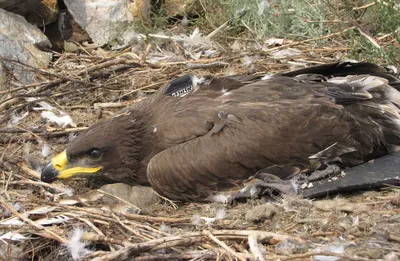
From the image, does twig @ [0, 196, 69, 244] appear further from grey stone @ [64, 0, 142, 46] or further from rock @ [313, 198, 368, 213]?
grey stone @ [64, 0, 142, 46]

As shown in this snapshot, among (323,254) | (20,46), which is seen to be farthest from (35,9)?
(323,254)

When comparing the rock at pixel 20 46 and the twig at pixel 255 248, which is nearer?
the twig at pixel 255 248

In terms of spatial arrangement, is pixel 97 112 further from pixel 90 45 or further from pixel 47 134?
pixel 90 45

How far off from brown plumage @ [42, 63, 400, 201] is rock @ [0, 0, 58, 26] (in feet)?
8.94

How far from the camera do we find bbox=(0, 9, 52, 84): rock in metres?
6.21

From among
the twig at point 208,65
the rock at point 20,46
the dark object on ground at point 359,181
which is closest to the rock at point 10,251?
the dark object on ground at point 359,181

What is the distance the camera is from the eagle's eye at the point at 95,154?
461cm

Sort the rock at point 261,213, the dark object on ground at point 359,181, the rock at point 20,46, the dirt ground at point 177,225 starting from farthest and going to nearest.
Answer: the rock at point 20,46
the dark object on ground at point 359,181
the rock at point 261,213
the dirt ground at point 177,225

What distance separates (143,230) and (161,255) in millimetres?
388

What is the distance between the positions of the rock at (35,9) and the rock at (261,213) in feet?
13.9

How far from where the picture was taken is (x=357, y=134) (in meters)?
4.38

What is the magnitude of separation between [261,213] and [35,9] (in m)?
4.47

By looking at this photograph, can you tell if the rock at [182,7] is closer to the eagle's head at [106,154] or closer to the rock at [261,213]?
the eagle's head at [106,154]

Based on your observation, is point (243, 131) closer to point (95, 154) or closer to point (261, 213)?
point (261, 213)
